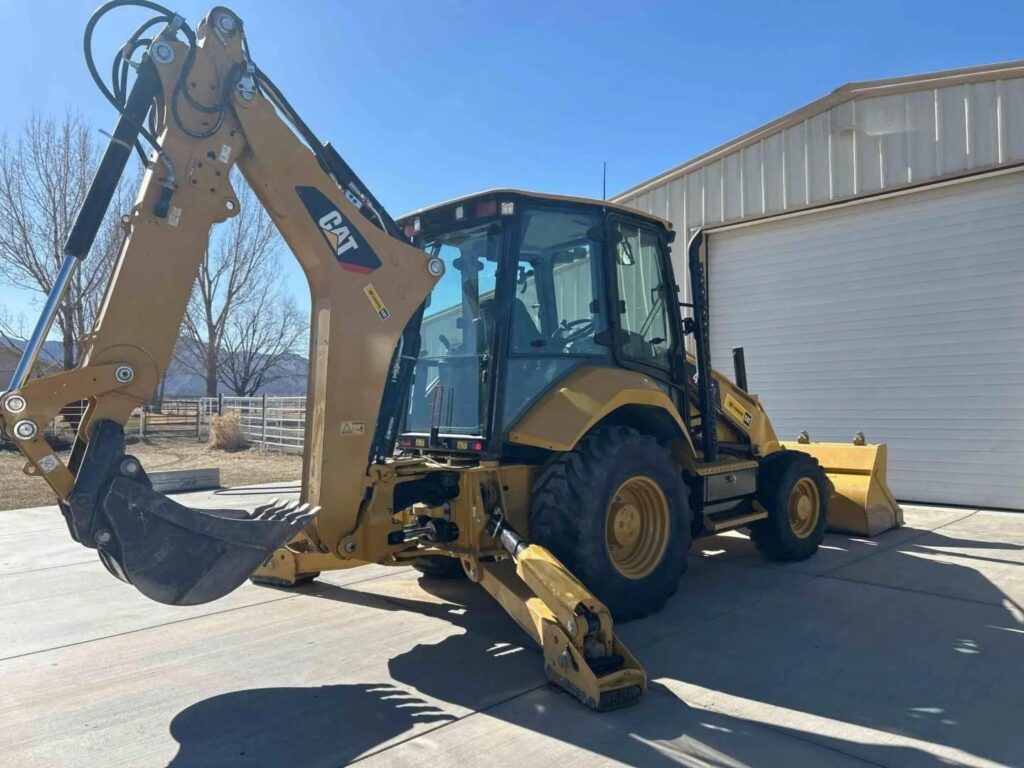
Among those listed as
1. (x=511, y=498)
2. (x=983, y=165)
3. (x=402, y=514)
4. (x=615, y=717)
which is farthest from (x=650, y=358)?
(x=983, y=165)

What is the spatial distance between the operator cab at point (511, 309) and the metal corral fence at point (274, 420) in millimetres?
15985

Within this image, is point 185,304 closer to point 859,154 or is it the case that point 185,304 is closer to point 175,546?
point 175,546

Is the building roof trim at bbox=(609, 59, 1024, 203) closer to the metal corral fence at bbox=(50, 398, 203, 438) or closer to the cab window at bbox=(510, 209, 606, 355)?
the cab window at bbox=(510, 209, 606, 355)

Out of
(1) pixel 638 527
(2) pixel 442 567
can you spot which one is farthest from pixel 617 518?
(2) pixel 442 567

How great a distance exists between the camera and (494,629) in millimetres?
5113

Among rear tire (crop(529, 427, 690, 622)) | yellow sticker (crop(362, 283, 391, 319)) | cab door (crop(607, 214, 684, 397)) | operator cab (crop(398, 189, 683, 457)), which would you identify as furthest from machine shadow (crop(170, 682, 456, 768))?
cab door (crop(607, 214, 684, 397))

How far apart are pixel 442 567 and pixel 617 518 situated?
6.13 ft

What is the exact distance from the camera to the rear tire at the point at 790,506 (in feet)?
22.6

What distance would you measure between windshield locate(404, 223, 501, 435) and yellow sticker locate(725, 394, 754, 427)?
2.93 meters

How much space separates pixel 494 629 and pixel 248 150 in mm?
3345

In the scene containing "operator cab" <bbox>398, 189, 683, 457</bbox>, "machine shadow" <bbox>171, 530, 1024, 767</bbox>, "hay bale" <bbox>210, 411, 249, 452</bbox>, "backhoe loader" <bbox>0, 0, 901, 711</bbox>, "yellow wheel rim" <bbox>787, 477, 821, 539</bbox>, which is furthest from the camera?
"hay bale" <bbox>210, 411, 249, 452</bbox>

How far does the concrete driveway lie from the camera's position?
3.41 metres

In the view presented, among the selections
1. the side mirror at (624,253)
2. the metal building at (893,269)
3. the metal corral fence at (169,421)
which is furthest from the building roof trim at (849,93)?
the metal corral fence at (169,421)

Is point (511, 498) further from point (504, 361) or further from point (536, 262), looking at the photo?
point (536, 262)
